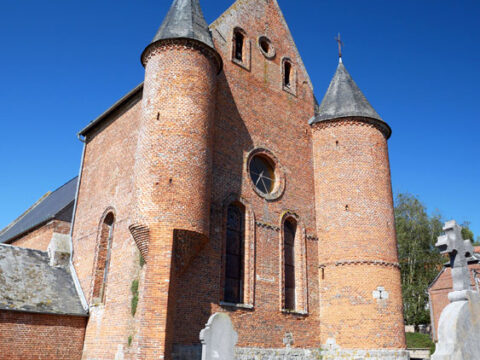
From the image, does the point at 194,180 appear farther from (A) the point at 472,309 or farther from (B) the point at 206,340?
(A) the point at 472,309

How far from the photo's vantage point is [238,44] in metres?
18.2

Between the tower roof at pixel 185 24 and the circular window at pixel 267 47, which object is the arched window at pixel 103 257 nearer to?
the tower roof at pixel 185 24

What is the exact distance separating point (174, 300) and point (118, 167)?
21.6ft

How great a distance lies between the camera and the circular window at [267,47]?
1902cm

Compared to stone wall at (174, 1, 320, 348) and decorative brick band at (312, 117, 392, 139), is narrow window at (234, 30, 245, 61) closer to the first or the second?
stone wall at (174, 1, 320, 348)

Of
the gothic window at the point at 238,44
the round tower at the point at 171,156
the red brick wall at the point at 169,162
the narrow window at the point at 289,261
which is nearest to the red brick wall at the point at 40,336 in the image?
the round tower at the point at 171,156

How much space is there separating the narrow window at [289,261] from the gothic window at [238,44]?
680 cm

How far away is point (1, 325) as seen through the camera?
13.6 metres

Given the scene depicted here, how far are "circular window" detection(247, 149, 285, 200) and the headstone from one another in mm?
7065

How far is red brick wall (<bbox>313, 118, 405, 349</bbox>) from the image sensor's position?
15.8 meters

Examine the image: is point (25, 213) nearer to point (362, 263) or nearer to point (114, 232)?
point (114, 232)

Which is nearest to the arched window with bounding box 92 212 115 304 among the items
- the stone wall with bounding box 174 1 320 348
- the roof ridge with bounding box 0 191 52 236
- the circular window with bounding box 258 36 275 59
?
the stone wall with bounding box 174 1 320 348

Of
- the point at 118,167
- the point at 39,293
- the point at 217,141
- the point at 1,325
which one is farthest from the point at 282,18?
the point at 1,325

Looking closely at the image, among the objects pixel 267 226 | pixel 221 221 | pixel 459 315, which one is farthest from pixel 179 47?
pixel 459 315
